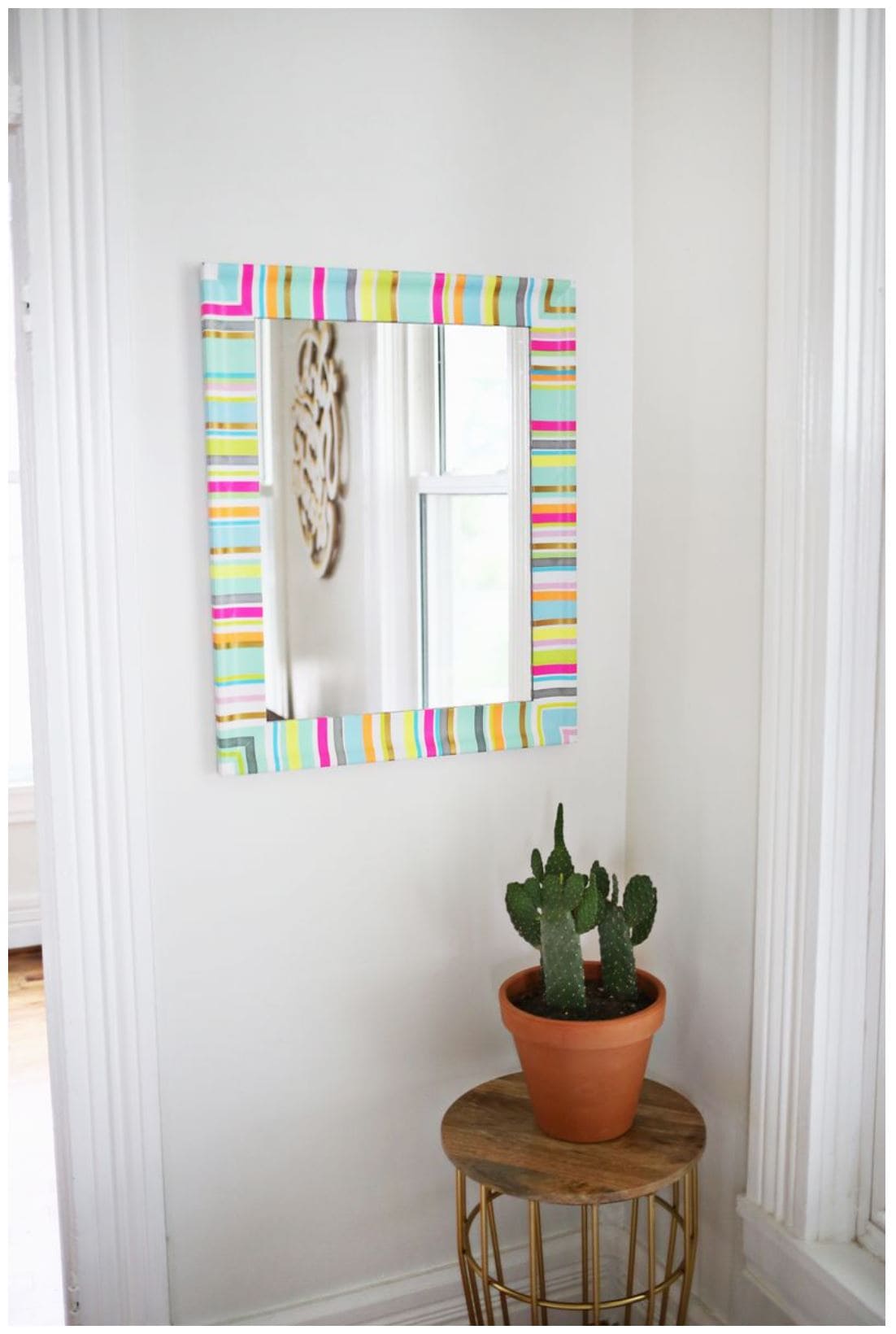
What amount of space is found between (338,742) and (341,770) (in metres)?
0.06

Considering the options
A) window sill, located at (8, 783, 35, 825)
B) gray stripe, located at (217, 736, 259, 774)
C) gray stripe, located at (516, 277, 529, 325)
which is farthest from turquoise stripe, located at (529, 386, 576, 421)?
window sill, located at (8, 783, 35, 825)

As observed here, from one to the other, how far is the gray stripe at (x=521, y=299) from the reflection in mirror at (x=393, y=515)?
0.8 inches

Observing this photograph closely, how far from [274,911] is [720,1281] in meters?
0.90

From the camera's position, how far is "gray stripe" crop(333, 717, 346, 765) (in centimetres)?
179

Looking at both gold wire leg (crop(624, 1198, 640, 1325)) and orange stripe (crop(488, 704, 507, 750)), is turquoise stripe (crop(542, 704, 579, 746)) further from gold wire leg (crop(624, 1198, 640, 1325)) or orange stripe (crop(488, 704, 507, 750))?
gold wire leg (crop(624, 1198, 640, 1325))

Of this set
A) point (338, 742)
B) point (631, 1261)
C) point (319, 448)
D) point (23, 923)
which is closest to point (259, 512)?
point (319, 448)

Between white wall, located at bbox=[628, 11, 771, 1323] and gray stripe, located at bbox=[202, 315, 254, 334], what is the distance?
67 centimetres

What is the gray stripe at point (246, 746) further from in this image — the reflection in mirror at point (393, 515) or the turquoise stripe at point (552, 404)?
the turquoise stripe at point (552, 404)

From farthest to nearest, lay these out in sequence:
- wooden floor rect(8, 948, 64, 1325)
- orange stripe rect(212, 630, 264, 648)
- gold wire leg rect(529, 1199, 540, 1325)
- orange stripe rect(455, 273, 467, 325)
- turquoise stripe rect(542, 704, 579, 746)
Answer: wooden floor rect(8, 948, 64, 1325) < turquoise stripe rect(542, 704, 579, 746) < orange stripe rect(455, 273, 467, 325) < orange stripe rect(212, 630, 264, 648) < gold wire leg rect(529, 1199, 540, 1325)

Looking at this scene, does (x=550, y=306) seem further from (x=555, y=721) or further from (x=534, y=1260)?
(x=534, y=1260)

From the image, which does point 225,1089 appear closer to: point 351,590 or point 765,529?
point 351,590

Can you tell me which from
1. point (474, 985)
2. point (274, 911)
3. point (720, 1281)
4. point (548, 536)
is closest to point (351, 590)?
point (548, 536)

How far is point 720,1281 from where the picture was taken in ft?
5.89

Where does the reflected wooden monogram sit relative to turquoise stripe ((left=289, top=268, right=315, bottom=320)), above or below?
below
